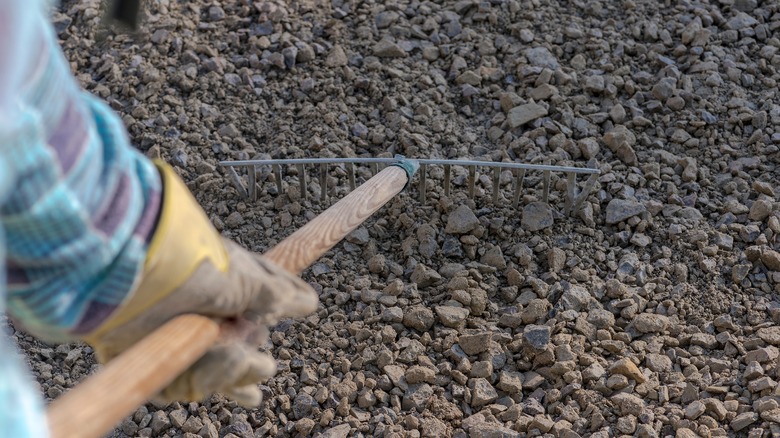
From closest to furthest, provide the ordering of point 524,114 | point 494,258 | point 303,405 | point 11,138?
point 11,138
point 303,405
point 494,258
point 524,114

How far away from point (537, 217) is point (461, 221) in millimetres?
294

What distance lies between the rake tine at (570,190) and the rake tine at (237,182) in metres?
1.27

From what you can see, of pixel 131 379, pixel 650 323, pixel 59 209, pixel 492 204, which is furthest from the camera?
pixel 492 204

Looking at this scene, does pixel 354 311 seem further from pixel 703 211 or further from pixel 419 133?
pixel 703 211

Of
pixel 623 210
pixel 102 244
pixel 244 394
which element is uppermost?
pixel 102 244

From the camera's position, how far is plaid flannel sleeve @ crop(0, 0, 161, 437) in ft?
3.65

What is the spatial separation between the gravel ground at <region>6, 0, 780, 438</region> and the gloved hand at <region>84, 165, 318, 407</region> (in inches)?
33.5

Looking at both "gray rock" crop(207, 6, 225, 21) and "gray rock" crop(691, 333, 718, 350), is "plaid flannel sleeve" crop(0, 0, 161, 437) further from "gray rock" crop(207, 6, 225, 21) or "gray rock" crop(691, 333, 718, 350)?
"gray rock" crop(207, 6, 225, 21)

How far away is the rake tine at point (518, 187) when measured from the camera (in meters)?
3.52

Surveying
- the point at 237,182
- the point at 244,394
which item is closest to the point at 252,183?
the point at 237,182

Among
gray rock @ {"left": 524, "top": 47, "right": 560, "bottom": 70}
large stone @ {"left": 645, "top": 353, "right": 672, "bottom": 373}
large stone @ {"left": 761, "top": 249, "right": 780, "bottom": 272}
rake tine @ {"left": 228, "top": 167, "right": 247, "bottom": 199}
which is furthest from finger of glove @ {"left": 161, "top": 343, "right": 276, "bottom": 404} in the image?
gray rock @ {"left": 524, "top": 47, "right": 560, "bottom": 70}

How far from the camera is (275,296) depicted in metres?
1.71

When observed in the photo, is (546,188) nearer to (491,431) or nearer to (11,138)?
(491,431)

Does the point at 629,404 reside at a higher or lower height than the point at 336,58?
lower
